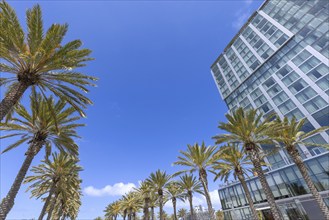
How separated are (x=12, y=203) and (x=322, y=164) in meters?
38.3

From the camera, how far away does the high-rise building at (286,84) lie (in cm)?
3014

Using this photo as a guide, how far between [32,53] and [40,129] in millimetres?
7426

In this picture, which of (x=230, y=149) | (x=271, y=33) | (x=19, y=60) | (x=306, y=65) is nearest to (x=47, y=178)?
(x=19, y=60)

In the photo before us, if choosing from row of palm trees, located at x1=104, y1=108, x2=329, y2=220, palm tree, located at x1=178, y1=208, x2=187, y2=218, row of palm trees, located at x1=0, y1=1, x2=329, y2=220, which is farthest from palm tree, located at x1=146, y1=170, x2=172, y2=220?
palm tree, located at x1=178, y1=208, x2=187, y2=218

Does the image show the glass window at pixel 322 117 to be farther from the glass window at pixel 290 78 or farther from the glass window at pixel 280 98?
the glass window at pixel 290 78

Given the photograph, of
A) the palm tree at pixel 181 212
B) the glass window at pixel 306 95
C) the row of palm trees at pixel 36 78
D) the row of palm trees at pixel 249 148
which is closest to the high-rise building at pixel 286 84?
the glass window at pixel 306 95

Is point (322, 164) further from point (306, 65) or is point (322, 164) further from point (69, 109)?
point (69, 109)

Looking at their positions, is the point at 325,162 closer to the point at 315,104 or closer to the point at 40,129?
the point at 315,104

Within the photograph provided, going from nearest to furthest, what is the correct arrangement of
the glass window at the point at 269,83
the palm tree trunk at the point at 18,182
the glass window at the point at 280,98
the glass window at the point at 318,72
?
the palm tree trunk at the point at 18,182 → the glass window at the point at 318,72 → the glass window at the point at 280,98 → the glass window at the point at 269,83

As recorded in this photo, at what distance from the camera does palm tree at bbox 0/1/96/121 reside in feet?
35.2

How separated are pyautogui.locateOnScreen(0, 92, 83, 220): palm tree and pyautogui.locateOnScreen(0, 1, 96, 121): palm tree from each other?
2.05 metres

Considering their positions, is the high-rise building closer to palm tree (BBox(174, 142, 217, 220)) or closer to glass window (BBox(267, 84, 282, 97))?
glass window (BBox(267, 84, 282, 97))

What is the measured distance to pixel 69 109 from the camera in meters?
17.1

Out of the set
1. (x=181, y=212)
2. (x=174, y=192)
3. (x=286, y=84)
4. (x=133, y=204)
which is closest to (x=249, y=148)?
(x=174, y=192)
